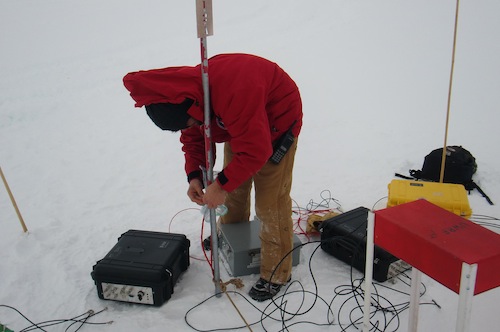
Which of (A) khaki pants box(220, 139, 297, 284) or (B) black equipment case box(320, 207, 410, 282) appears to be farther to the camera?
(B) black equipment case box(320, 207, 410, 282)

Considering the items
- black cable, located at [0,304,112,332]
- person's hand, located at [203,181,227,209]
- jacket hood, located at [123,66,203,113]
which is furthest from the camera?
black cable, located at [0,304,112,332]

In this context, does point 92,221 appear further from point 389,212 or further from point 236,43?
point 236,43

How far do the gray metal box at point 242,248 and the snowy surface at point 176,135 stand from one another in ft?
0.25

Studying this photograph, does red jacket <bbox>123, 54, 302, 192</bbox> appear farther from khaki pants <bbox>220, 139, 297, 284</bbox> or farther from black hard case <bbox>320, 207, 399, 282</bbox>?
black hard case <bbox>320, 207, 399, 282</bbox>

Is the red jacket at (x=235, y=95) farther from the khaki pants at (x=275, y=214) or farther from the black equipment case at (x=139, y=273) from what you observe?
the black equipment case at (x=139, y=273)

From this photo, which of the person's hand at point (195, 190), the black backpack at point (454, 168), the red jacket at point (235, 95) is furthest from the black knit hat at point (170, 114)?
the black backpack at point (454, 168)

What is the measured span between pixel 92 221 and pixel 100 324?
1107mm

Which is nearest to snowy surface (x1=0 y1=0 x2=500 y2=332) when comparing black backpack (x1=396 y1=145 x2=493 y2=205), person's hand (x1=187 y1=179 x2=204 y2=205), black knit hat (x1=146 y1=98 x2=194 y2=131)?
black backpack (x1=396 y1=145 x2=493 y2=205)

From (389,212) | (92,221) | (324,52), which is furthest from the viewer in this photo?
(324,52)

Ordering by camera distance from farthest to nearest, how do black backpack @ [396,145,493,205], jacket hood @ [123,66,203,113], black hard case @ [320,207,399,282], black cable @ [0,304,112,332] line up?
black backpack @ [396,145,493,205] < black hard case @ [320,207,399,282] < black cable @ [0,304,112,332] < jacket hood @ [123,66,203,113]

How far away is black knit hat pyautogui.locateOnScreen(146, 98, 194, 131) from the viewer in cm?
172

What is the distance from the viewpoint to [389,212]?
57.4 inches

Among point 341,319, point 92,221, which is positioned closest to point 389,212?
point 341,319

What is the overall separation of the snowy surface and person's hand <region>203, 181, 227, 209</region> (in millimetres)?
668
